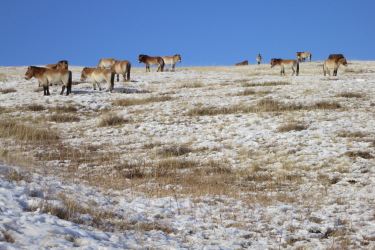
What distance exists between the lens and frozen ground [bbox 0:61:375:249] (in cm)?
461

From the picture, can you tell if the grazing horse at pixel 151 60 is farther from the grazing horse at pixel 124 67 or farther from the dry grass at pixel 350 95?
the dry grass at pixel 350 95

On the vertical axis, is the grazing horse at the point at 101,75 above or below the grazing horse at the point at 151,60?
below

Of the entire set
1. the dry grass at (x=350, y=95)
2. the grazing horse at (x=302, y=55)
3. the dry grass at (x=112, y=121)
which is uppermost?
the grazing horse at (x=302, y=55)

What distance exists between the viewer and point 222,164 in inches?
384

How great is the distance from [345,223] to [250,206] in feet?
5.00

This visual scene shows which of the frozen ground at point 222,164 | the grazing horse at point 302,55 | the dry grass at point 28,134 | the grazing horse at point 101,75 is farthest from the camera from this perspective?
the grazing horse at point 302,55

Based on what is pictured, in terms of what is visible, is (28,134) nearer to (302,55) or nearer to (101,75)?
(101,75)

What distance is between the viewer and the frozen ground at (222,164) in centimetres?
461

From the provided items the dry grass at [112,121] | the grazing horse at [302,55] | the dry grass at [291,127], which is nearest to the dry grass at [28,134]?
the dry grass at [112,121]

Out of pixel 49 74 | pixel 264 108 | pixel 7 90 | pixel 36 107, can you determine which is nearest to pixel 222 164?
pixel 264 108

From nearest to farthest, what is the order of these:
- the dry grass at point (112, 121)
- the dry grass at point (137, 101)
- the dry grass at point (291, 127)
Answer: the dry grass at point (291, 127), the dry grass at point (112, 121), the dry grass at point (137, 101)

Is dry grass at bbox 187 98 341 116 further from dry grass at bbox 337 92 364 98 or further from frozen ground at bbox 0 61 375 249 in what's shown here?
dry grass at bbox 337 92 364 98

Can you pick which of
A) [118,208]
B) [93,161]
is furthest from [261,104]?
[118,208]

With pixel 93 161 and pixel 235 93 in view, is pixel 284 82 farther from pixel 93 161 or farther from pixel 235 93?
pixel 93 161
